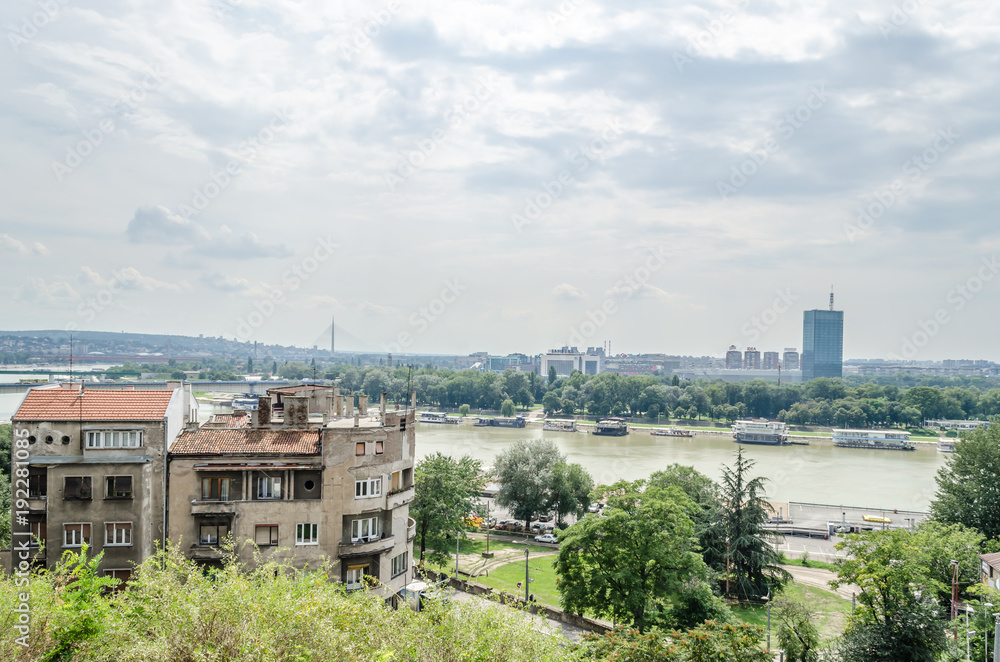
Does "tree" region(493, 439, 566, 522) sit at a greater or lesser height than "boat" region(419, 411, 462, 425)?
greater

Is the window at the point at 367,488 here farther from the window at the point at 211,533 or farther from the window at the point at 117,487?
the window at the point at 117,487

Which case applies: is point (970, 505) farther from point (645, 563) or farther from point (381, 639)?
point (381, 639)

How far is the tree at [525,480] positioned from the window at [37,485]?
2807 centimetres

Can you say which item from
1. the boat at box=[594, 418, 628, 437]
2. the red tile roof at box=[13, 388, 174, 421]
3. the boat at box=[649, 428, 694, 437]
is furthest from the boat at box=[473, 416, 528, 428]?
the red tile roof at box=[13, 388, 174, 421]

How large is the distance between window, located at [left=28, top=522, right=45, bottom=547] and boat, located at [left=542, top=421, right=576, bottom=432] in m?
91.2

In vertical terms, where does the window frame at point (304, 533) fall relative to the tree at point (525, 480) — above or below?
above

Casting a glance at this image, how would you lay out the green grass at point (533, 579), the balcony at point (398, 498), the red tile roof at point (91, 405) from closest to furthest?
the red tile roof at point (91, 405) → the balcony at point (398, 498) → the green grass at point (533, 579)

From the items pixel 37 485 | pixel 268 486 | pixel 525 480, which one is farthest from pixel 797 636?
pixel 525 480

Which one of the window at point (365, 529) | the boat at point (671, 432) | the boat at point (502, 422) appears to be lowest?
the boat at point (502, 422)

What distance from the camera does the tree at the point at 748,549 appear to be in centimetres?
2998

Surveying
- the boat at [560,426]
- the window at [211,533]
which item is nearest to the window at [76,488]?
the window at [211,533]

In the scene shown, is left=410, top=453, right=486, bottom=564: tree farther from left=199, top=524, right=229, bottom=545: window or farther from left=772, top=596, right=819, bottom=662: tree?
left=772, top=596, right=819, bottom=662: tree

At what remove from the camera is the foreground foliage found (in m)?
10.1

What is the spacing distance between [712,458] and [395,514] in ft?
192
